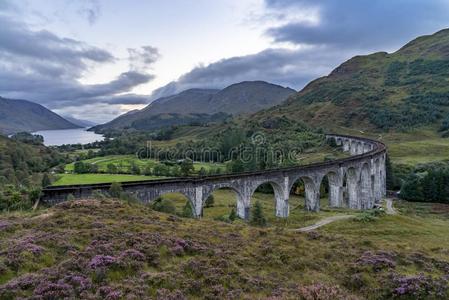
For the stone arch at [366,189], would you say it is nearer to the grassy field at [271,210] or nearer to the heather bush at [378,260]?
the grassy field at [271,210]

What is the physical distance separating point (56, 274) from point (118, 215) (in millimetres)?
13050

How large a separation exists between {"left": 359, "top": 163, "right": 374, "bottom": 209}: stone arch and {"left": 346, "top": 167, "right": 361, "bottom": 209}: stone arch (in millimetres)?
1265

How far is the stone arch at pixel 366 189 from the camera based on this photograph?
7825 cm

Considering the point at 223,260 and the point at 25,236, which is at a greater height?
the point at 25,236

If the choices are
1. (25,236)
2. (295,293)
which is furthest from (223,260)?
(25,236)

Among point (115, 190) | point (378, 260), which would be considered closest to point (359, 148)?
point (115, 190)

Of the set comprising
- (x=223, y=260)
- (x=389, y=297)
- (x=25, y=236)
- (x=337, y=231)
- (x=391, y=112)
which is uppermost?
(x=391, y=112)

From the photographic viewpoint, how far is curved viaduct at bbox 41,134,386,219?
4269 cm

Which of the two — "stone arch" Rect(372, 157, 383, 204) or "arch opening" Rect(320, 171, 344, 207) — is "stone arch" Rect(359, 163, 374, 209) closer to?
"stone arch" Rect(372, 157, 383, 204)

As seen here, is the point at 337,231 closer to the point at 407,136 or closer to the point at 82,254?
the point at 82,254

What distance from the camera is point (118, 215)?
30.6 meters

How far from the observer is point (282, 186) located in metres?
57.4

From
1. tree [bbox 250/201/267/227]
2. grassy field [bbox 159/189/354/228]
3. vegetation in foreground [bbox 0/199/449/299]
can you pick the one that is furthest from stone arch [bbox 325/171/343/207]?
vegetation in foreground [bbox 0/199/449/299]

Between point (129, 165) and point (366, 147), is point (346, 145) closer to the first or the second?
point (366, 147)
